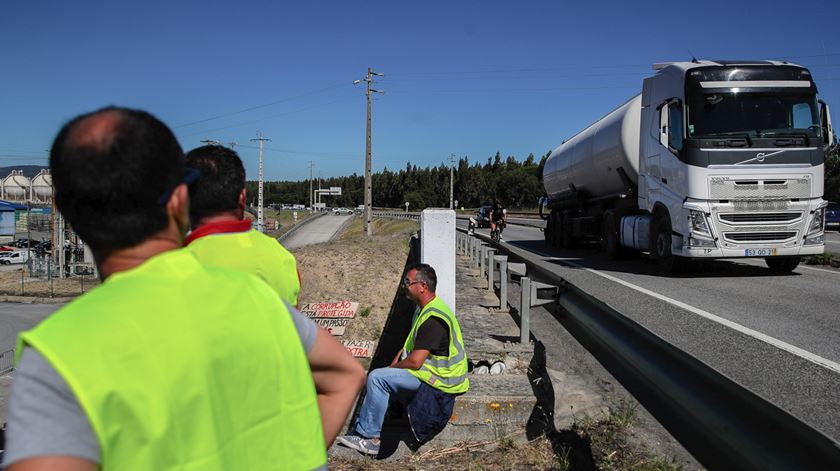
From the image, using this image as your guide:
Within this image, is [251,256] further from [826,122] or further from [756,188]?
[826,122]

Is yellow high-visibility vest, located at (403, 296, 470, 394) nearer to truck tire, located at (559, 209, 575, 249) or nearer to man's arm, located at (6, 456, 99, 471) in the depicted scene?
man's arm, located at (6, 456, 99, 471)

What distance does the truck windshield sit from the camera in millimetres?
11227

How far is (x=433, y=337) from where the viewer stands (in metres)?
5.38

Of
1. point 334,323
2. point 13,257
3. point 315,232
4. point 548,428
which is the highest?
point 548,428

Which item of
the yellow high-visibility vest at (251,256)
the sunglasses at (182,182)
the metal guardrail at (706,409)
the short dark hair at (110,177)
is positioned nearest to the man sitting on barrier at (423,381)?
the metal guardrail at (706,409)

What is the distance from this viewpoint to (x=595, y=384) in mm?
5934

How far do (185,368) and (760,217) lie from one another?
1179 cm

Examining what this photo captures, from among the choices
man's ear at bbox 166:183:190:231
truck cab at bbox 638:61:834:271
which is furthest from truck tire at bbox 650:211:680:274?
man's ear at bbox 166:183:190:231

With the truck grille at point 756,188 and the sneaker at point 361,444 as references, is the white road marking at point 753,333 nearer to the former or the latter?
the truck grille at point 756,188

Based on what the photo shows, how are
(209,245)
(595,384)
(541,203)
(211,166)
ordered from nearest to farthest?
(209,245)
(211,166)
(595,384)
(541,203)

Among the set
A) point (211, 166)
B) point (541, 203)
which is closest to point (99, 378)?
point (211, 166)

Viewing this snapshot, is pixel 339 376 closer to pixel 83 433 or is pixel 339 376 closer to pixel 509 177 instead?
pixel 83 433

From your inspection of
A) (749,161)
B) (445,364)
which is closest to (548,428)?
(445,364)

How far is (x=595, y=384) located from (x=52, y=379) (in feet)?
17.8
